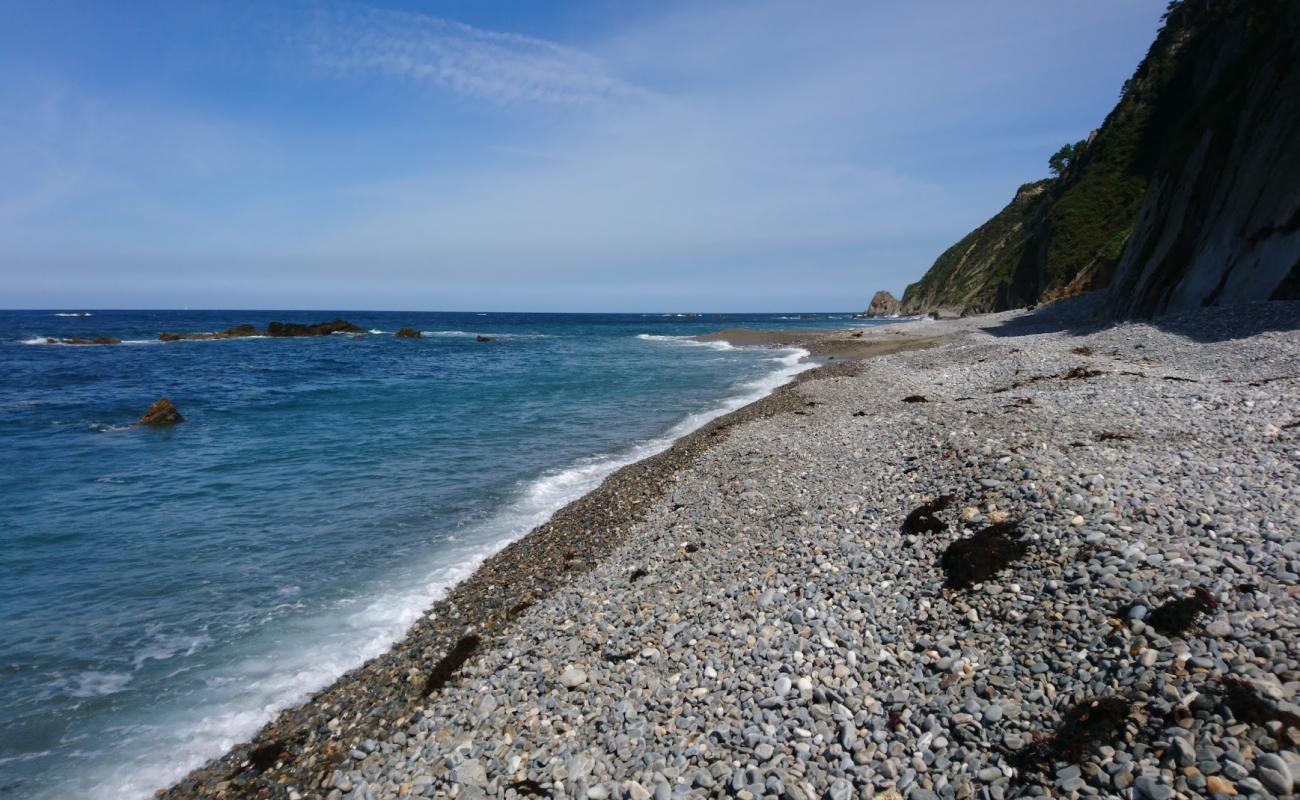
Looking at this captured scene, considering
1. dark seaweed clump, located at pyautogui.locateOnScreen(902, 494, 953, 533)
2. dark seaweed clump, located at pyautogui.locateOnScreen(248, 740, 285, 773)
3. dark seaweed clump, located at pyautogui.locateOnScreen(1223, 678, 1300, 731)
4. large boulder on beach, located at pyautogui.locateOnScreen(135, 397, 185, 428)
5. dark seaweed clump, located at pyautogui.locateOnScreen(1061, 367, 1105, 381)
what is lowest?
dark seaweed clump, located at pyautogui.locateOnScreen(248, 740, 285, 773)

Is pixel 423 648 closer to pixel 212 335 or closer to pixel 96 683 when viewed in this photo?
pixel 96 683

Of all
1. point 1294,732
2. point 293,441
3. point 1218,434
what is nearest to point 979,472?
point 1218,434

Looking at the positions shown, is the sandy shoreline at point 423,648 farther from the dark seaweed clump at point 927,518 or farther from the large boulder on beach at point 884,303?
the large boulder on beach at point 884,303

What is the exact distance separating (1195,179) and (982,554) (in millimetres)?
33373

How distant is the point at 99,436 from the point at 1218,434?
118 feet

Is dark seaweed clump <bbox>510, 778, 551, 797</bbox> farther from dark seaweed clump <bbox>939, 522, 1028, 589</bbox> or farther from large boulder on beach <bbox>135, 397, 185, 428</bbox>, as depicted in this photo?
large boulder on beach <bbox>135, 397, 185, 428</bbox>

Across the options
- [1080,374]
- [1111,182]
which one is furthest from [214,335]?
[1111,182]

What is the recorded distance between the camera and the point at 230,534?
14.2 meters

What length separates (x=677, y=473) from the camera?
1680 centimetres

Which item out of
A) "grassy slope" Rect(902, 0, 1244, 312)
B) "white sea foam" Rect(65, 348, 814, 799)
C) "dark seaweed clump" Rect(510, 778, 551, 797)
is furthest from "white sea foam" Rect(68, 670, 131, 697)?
"grassy slope" Rect(902, 0, 1244, 312)

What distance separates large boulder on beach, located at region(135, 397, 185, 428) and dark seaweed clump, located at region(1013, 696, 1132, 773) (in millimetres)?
33277

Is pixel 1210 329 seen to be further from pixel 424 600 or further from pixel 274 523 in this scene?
pixel 274 523

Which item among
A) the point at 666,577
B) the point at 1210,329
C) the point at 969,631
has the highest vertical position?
the point at 1210,329

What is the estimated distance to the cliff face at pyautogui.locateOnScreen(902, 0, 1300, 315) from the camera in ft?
79.0
